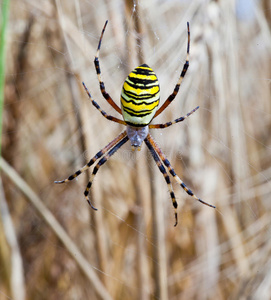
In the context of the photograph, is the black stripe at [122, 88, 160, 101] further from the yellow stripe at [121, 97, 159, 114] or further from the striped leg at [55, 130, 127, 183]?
the striped leg at [55, 130, 127, 183]

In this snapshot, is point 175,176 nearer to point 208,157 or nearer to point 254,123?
point 208,157

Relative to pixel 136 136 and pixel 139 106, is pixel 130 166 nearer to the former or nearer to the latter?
pixel 136 136

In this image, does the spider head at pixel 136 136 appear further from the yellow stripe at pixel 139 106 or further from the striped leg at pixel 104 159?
the yellow stripe at pixel 139 106

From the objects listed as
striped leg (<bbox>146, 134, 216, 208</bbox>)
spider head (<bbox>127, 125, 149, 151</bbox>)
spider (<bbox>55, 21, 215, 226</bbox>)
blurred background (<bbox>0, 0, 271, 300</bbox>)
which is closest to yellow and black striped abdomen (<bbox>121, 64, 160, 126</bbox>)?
spider (<bbox>55, 21, 215, 226</bbox>)

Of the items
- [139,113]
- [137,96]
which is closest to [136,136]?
[139,113]

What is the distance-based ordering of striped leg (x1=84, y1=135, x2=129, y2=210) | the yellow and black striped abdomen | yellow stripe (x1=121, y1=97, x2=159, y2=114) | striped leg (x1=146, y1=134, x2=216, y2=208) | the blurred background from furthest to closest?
striped leg (x1=146, y1=134, x2=216, y2=208), striped leg (x1=84, y1=135, x2=129, y2=210), the blurred background, yellow stripe (x1=121, y1=97, x2=159, y2=114), the yellow and black striped abdomen

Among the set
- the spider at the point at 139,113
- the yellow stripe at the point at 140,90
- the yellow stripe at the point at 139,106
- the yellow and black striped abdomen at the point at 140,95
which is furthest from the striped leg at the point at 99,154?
the yellow stripe at the point at 140,90

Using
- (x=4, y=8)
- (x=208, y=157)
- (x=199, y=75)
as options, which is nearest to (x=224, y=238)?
(x=208, y=157)

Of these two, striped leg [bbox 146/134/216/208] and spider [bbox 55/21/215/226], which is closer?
spider [bbox 55/21/215/226]

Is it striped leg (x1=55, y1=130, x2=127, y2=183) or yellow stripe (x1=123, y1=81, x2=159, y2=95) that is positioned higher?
yellow stripe (x1=123, y1=81, x2=159, y2=95)
